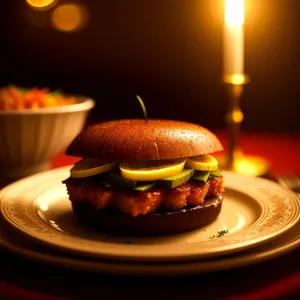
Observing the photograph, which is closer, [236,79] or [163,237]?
[163,237]

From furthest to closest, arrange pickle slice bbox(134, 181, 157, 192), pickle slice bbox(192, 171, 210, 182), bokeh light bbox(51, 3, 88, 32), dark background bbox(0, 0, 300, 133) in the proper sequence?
1. bokeh light bbox(51, 3, 88, 32)
2. dark background bbox(0, 0, 300, 133)
3. pickle slice bbox(192, 171, 210, 182)
4. pickle slice bbox(134, 181, 157, 192)

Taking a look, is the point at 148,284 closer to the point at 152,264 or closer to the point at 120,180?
the point at 152,264

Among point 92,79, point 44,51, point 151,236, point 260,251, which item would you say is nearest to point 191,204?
point 151,236

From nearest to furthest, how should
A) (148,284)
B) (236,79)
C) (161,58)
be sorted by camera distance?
(148,284), (236,79), (161,58)

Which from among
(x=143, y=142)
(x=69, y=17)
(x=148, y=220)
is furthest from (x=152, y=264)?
(x=69, y=17)

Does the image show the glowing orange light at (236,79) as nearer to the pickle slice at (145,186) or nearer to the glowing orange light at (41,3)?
the pickle slice at (145,186)

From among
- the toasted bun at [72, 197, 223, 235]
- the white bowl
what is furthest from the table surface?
the white bowl

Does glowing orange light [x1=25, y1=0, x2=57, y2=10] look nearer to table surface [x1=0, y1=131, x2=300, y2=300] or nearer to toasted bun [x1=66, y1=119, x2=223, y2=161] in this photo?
toasted bun [x1=66, y1=119, x2=223, y2=161]
